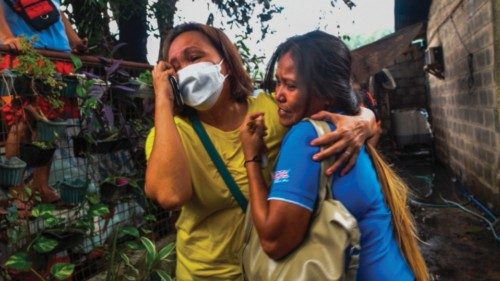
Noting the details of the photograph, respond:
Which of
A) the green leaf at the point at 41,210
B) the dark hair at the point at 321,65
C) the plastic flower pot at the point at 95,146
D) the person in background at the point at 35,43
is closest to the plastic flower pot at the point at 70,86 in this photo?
the person in background at the point at 35,43

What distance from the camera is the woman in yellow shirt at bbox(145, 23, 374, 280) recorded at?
1.38m

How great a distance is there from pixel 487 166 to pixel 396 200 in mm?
4566

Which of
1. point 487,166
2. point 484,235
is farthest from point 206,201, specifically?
point 487,166

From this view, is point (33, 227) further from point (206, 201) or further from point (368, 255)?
point (368, 255)

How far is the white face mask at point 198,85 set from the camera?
156 centimetres

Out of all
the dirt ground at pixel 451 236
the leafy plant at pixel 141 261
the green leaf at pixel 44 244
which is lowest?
the dirt ground at pixel 451 236

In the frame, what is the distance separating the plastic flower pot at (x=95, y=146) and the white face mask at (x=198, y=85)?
1.01m

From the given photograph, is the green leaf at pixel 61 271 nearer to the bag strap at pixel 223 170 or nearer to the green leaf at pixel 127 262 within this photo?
the green leaf at pixel 127 262

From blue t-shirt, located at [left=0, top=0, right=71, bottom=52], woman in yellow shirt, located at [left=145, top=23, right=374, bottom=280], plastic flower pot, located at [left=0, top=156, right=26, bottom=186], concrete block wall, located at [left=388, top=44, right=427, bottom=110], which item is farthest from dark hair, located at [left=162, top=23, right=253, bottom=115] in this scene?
concrete block wall, located at [left=388, top=44, right=427, bottom=110]

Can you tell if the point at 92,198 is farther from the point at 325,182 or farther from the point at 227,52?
the point at 325,182

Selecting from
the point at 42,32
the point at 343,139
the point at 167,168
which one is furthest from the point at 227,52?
the point at 42,32

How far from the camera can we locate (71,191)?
7.23ft

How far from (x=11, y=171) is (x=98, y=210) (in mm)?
511

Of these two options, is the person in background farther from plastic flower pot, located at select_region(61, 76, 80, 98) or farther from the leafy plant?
the leafy plant
